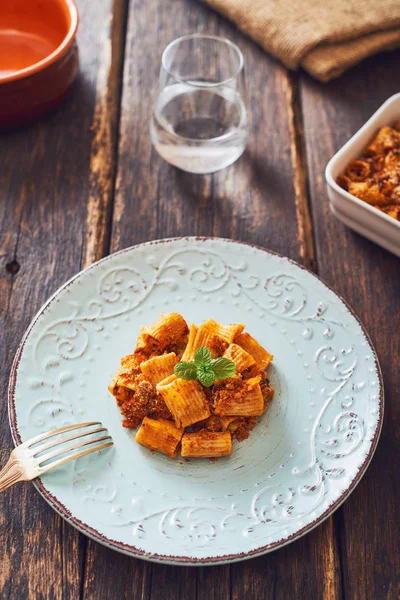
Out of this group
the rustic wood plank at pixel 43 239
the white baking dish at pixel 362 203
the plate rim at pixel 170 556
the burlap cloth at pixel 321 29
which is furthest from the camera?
the burlap cloth at pixel 321 29

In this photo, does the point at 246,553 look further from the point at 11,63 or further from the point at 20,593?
the point at 11,63

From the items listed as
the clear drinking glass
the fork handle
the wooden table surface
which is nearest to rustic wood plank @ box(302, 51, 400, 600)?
the wooden table surface

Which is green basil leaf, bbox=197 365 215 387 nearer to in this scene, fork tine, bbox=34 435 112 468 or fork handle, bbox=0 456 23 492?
fork tine, bbox=34 435 112 468

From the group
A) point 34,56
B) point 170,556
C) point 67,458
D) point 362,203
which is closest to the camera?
point 170,556

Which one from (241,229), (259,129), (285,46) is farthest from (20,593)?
(285,46)

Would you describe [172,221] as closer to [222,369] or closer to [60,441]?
[222,369]

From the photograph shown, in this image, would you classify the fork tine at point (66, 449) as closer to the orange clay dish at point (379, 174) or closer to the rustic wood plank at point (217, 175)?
the rustic wood plank at point (217, 175)

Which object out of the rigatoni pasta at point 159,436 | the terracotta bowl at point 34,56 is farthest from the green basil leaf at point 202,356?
the terracotta bowl at point 34,56

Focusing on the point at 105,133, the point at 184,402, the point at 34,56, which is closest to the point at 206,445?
the point at 184,402
